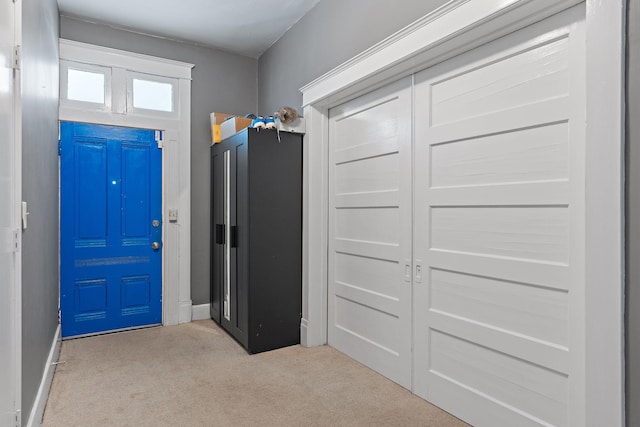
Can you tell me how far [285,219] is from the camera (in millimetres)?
3254

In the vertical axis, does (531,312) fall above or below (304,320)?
above

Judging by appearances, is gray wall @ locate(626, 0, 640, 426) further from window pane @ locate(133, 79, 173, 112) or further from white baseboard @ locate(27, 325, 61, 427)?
window pane @ locate(133, 79, 173, 112)

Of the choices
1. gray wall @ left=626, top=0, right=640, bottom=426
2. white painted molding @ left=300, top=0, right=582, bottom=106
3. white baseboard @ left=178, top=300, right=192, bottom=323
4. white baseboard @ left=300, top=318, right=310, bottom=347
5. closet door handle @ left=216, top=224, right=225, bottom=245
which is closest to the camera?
gray wall @ left=626, top=0, right=640, bottom=426

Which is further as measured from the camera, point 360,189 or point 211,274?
point 211,274

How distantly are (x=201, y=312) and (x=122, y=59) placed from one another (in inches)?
99.3

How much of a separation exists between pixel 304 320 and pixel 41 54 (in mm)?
2545

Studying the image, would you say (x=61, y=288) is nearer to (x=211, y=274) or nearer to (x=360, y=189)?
(x=211, y=274)

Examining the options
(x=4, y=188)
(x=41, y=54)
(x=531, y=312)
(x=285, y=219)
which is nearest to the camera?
(x=4, y=188)

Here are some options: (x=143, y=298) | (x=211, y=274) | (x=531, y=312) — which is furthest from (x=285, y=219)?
(x=531, y=312)

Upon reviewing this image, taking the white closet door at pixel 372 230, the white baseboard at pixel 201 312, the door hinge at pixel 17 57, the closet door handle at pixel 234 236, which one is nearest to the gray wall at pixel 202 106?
the white baseboard at pixel 201 312

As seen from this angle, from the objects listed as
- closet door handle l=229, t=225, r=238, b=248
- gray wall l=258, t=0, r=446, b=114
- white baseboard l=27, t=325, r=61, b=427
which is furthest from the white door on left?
gray wall l=258, t=0, r=446, b=114

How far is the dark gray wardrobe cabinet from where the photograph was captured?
3.11 metres

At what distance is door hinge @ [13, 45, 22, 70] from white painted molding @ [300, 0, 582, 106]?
1.82 metres

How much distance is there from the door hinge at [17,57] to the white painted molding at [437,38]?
1823 millimetres
